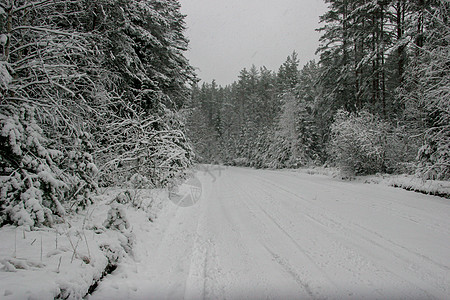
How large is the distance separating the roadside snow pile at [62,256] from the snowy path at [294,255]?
25 centimetres

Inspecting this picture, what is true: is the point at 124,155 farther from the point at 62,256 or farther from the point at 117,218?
the point at 62,256

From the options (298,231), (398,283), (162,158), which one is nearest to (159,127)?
(162,158)

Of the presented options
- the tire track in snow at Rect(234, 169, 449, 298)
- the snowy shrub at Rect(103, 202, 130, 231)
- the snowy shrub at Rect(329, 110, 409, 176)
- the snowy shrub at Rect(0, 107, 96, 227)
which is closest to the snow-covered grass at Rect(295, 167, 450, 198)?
the snowy shrub at Rect(329, 110, 409, 176)

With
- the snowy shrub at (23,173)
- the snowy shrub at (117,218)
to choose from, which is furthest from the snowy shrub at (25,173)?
the snowy shrub at (117,218)

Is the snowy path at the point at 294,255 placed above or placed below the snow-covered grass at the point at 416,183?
below

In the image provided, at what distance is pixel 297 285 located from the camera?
311 centimetres

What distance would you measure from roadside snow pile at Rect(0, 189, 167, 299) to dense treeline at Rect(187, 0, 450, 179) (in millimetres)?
10026

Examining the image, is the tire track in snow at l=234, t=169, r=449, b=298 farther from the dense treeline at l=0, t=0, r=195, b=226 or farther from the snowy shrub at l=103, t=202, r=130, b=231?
the dense treeline at l=0, t=0, r=195, b=226

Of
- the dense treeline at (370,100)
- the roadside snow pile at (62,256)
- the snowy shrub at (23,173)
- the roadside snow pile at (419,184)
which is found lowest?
the roadside snow pile at (62,256)

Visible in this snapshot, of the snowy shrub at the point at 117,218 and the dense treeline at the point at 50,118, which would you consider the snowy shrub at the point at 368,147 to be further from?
the snowy shrub at the point at 117,218

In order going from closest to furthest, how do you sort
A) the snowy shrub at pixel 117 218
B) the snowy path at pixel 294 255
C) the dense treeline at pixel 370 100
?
1. the snowy path at pixel 294 255
2. the snowy shrub at pixel 117 218
3. the dense treeline at pixel 370 100

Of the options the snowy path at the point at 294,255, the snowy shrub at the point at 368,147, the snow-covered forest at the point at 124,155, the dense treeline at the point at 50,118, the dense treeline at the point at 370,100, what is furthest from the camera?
the snowy shrub at the point at 368,147

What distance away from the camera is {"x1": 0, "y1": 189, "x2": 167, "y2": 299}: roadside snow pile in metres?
2.31

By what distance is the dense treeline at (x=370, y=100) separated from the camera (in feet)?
28.7
